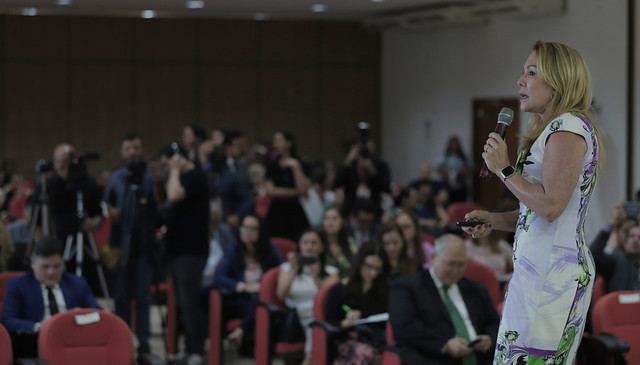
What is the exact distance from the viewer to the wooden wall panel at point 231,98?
15.9m

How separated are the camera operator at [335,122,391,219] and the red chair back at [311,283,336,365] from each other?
312 centimetres

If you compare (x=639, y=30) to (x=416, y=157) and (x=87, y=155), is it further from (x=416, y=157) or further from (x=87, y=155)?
(x=87, y=155)

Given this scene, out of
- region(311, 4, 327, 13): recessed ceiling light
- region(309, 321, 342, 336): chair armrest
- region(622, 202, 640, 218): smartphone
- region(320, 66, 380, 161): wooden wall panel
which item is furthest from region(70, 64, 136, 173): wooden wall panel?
region(622, 202, 640, 218): smartphone

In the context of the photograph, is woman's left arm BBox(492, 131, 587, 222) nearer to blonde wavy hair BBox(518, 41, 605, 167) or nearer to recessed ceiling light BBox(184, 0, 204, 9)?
blonde wavy hair BBox(518, 41, 605, 167)

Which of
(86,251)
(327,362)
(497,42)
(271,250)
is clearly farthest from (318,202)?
(497,42)

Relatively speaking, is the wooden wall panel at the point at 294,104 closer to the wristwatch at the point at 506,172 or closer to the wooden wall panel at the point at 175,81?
the wooden wall panel at the point at 175,81

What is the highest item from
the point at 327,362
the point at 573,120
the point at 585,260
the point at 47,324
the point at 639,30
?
the point at 639,30

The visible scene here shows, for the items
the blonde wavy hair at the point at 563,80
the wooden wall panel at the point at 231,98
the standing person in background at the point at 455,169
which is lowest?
the standing person in background at the point at 455,169

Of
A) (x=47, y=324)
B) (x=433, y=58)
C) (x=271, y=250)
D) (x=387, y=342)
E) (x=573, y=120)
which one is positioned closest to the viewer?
(x=573, y=120)

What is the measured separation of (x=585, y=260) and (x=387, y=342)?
2.97m

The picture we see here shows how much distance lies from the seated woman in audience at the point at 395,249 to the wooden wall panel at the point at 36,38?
429 inches

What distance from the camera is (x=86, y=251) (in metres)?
6.86

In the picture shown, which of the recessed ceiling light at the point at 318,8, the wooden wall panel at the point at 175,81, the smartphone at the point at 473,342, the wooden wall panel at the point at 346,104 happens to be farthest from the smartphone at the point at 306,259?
the wooden wall panel at the point at 346,104

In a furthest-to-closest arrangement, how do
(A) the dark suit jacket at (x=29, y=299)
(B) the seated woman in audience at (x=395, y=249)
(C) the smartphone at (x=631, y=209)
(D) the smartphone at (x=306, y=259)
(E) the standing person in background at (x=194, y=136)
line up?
1. (E) the standing person in background at (x=194, y=136)
2. (D) the smartphone at (x=306, y=259)
3. (C) the smartphone at (x=631, y=209)
4. (B) the seated woman in audience at (x=395, y=249)
5. (A) the dark suit jacket at (x=29, y=299)
